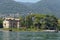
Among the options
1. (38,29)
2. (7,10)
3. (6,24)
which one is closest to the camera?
(38,29)

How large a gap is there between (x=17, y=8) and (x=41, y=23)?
96970 millimetres

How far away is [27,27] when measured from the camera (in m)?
79.4

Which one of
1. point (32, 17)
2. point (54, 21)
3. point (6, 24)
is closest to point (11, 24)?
point (6, 24)

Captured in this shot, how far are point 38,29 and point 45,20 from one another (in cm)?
436

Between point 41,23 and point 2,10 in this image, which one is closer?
point 41,23

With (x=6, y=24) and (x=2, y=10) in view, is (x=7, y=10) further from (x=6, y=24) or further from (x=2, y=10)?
(x=6, y=24)

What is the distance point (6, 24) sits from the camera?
84.8 meters

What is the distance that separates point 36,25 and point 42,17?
329 centimetres

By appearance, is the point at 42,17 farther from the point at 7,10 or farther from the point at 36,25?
the point at 7,10

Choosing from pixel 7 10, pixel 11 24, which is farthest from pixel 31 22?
pixel 7 10

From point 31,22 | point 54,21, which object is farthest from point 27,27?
point 54,21

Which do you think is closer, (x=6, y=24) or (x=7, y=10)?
(x=6, y=24)

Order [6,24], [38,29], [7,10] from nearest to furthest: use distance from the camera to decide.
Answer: [38,29] → [6,24] → [7,10]

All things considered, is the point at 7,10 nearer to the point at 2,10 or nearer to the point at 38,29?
the point at 2,10
